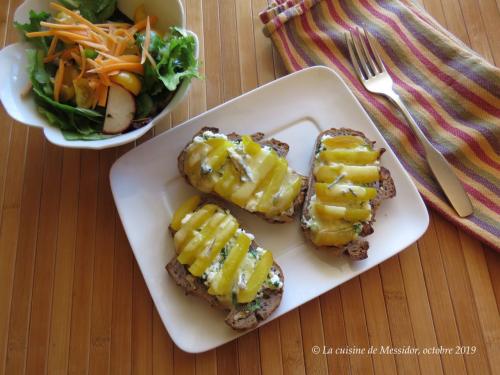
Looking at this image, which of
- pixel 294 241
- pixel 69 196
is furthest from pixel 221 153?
pixel 69 196

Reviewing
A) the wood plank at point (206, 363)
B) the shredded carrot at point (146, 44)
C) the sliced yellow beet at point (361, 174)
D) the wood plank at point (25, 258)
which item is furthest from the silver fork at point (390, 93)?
the wood plank at point (25, 258)

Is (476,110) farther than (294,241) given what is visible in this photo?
Yes

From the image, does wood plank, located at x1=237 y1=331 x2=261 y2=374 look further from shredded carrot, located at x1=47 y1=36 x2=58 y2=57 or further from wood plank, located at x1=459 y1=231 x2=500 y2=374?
shredded carrot, located at x1=47 y1=36 x2=58 y2=57

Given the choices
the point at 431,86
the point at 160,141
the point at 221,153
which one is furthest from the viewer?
the point at 431,86

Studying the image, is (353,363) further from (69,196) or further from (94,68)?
(94,68)

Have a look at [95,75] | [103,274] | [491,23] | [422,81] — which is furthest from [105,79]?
[491,23]

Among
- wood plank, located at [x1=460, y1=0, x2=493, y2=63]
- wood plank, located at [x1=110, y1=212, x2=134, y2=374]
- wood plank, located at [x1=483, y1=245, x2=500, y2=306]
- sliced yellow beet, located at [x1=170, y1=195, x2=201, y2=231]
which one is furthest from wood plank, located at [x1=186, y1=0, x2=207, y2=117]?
wood plank, located at [x1=483, y1=245, x2=500, y2=306]
